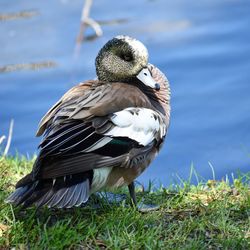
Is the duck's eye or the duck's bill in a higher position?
the duck's eye

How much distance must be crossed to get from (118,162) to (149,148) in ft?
1.13

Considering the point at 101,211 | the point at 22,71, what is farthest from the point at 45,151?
the point at 22,71

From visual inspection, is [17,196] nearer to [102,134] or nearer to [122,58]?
[102,134]

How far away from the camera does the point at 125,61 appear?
6125 mm

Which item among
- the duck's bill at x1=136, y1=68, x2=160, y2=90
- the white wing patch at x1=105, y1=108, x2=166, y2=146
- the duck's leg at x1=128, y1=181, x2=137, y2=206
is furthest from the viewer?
the duck's bill at x1=136, y1=68, x2=160, y2=90

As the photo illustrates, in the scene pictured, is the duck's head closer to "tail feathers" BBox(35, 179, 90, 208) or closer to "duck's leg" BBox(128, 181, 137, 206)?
"duck's leg" BBox(128, 181, 137, 206)

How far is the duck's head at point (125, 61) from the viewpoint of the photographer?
6.07 metres

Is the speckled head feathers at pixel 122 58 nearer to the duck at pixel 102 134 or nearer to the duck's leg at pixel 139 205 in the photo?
the duck at pixel 102 134

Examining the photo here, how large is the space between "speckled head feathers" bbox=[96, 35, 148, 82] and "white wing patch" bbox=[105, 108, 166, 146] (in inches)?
16.6

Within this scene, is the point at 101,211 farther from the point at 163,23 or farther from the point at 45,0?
the point at 45,0

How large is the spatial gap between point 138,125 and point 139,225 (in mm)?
681

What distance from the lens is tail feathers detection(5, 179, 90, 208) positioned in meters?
5.23

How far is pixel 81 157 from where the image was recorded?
17.4 feet

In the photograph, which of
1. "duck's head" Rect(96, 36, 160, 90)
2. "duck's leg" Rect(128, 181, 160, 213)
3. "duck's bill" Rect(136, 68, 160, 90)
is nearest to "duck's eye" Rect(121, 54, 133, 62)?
"duck's head" Rect(96, 36, 160, 90)
